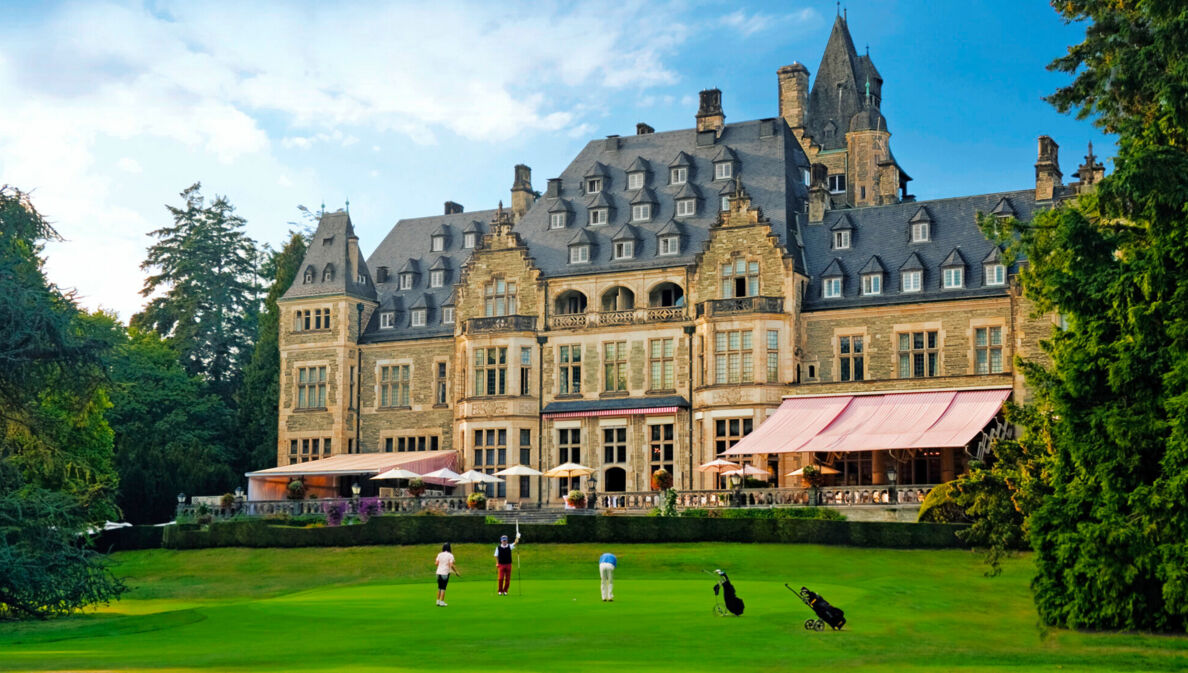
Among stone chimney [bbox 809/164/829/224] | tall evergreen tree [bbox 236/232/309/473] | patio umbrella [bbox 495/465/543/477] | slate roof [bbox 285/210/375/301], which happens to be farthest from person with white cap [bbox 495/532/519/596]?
tall evergreen tree [bbox 236/232/309/473]

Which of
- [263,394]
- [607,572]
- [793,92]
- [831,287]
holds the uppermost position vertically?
[793,92]

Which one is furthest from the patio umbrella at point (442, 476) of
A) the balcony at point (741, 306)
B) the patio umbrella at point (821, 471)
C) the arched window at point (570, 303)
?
the patio umbrella at point (821, 471)

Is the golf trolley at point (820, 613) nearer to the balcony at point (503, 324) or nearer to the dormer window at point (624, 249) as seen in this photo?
the balcony at point (503, 324)

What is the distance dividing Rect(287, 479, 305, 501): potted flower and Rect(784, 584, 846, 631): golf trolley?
133ft

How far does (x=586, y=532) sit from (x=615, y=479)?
47.9 ft

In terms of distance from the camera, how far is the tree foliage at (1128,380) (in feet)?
94.8

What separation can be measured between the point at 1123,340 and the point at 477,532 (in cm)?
2811

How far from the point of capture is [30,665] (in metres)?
25.0

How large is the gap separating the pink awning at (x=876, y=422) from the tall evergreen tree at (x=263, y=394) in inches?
1210

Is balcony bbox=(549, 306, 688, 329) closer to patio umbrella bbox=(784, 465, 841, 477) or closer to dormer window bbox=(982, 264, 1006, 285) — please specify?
patio umbrella bbox=(784, 465, 841, 477)

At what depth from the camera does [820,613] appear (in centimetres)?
2817

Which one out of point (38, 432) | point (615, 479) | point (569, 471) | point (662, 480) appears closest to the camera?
point (38, 432)

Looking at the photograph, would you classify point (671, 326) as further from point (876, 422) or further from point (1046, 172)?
point (1046, 172)

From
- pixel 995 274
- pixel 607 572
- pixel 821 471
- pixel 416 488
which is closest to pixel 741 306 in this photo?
pixel 821 471
